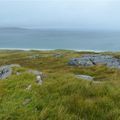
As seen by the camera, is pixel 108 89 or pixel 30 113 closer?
pixel 30 113

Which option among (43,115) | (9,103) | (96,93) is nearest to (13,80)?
(9,103)

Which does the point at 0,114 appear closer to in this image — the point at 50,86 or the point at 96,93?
the point at 50,86

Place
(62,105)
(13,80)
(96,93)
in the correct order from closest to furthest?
1. (62,105)
2. (96,93)
3. (13,80)

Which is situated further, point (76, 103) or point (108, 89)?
point (108, 89)

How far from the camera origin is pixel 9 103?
28.6 ft

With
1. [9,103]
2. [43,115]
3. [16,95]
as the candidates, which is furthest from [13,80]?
[43,115]

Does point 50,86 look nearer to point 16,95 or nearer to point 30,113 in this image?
point 16,95

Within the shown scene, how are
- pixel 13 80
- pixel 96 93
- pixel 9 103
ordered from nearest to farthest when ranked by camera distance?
pixel 9 103
pixel 96 93
pixel 13 80

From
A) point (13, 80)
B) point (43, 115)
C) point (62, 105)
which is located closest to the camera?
point (43, 115)

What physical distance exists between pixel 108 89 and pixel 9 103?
3529 mm

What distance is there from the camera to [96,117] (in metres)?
7.31

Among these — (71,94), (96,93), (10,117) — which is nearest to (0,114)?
(10,117)

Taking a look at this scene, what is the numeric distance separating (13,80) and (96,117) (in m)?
5.89

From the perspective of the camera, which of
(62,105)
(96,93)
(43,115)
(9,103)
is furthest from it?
(96,93)
